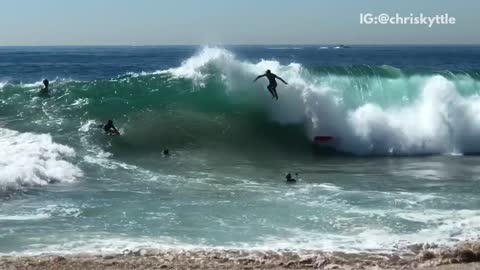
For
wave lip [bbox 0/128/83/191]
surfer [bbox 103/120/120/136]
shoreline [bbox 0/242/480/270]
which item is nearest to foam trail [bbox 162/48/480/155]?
surfer [bbox 103/120/120/136]

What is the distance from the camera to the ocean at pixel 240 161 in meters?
8.53

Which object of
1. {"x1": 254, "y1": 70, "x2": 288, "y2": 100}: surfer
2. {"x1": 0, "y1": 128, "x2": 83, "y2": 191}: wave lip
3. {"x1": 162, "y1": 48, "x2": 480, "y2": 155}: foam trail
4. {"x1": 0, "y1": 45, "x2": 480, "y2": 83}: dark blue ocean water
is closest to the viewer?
{"x1": 0, "y1": 128, "x2": 83, "y2": 191}: wave lip

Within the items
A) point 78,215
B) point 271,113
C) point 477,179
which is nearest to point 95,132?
point 271,113

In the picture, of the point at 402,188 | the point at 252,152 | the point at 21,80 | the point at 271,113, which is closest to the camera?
the point at 402,188

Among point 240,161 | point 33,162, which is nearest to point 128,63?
point 240,161

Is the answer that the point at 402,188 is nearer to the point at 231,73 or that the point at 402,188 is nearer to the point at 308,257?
the point at 308,257

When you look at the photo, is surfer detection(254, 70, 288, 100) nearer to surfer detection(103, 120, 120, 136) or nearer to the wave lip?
surfer detection(103, 120, 120, 136)

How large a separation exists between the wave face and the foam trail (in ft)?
0.10

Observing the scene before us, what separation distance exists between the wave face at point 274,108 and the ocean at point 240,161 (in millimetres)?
57

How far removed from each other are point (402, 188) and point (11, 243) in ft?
24.4

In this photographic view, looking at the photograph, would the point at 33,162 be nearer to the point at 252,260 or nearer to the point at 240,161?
the point at 240,161

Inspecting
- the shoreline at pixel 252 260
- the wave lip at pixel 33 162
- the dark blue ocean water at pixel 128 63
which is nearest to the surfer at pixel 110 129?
the wave lip at pixel 33 162

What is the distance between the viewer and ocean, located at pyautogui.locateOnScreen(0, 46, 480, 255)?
8531mm

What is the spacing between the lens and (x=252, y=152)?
1669 cm
